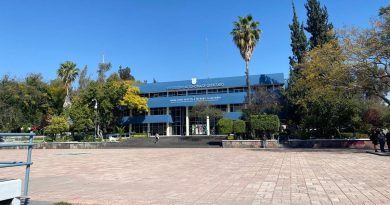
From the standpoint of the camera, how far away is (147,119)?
63.4 metres

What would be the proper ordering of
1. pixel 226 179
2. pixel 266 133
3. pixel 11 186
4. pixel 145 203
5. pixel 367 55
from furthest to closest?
pixel 266 133 → pixel 367 55 → pixel 226 179 → pixel 145 203 → pixel 11 186

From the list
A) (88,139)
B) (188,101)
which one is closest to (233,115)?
(188,101)

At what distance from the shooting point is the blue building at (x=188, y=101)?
57.4 m

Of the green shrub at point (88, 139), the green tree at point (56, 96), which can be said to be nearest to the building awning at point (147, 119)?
the green tree at point (56, 96)

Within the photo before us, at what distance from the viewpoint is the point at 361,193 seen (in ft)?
30.5

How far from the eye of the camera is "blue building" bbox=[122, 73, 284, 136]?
188 feet

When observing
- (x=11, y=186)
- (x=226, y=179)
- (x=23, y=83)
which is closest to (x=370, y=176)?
(x=226, y=179)

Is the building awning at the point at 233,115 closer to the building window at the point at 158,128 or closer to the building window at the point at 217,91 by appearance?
the building window at the point at 217,91

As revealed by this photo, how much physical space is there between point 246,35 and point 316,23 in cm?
1154

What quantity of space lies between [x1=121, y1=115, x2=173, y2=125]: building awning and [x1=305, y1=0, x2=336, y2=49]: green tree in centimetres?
2523

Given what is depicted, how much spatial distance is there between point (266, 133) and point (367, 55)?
1338cm

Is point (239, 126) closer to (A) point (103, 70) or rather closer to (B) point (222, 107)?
(B) point (222, 107)

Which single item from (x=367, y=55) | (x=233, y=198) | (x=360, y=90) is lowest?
(x=233, y=198)

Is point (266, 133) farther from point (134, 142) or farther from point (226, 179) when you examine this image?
point (226, 179)
